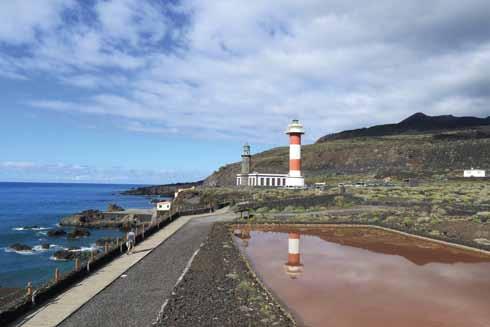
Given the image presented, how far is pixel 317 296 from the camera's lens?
43.1 ft

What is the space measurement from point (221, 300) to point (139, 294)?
87.0 inches

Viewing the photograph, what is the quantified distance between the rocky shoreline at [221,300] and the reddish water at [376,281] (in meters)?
0.81

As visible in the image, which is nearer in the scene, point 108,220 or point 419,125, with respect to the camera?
point 108,220

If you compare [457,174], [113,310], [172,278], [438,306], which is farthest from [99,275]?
[457,174]

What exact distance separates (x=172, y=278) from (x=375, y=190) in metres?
32.1

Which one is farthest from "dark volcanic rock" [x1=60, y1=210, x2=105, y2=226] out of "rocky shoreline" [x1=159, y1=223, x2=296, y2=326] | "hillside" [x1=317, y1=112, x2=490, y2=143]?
"hillside" [x1=317, y1=112, x2=490, y2=143]

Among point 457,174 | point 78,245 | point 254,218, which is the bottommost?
point 78,245

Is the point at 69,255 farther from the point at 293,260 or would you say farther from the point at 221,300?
the point at 221,300

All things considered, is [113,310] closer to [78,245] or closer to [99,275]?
[99,275]

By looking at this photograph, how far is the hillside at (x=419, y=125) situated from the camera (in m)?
171

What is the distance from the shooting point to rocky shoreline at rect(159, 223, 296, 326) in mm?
10227

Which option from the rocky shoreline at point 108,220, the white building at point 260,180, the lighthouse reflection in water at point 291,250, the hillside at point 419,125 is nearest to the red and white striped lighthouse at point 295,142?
the white building at point 260,180

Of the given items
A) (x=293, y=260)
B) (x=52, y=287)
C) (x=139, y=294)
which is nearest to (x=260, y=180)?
(x=293, y=260)

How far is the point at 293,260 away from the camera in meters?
18.3
